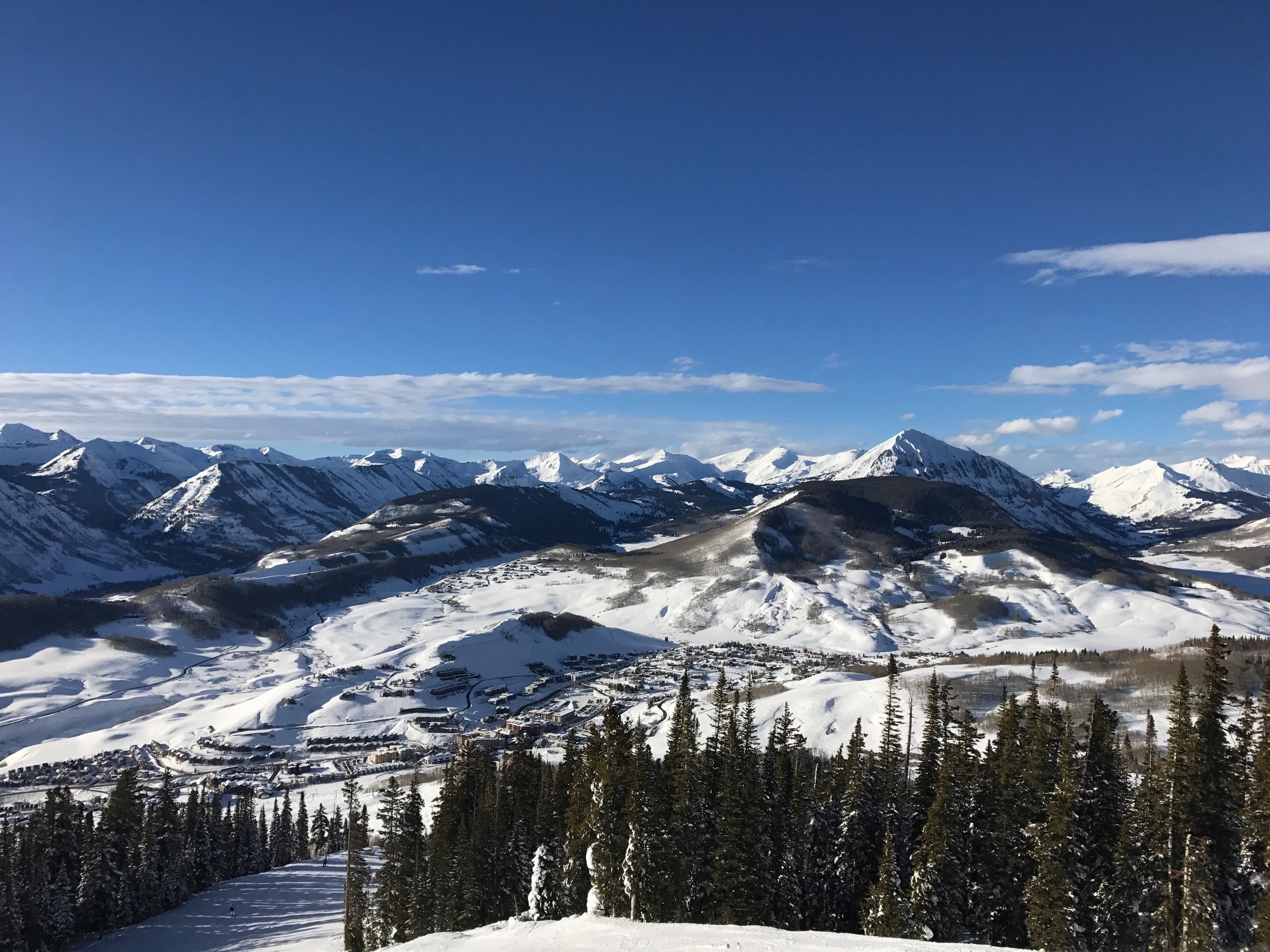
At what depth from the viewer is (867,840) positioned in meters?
38.0

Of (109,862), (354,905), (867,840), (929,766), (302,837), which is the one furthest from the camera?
(302,837)

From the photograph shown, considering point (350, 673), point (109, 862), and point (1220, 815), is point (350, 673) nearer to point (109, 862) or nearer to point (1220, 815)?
point (109, 862)

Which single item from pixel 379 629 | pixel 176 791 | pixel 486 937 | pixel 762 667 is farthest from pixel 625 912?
pixel 379 629

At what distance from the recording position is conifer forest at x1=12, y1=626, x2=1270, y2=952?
96.4ft

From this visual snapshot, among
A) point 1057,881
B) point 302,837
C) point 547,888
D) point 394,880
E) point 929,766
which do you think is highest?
point 929,766

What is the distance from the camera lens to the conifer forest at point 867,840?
1156 inches

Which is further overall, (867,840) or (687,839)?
(867,840)

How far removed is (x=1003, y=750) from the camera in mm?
39281

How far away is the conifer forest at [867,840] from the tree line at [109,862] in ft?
1.25

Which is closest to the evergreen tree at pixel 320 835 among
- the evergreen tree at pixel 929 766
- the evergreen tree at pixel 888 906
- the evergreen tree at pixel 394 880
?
the evergreen tree at pixel 394 880

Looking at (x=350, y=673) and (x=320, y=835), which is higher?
(x=350, y=673)

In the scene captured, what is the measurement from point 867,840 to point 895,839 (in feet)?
4.32

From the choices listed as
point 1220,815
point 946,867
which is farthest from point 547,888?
point 1220,815

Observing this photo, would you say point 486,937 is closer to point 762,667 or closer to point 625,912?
point 625,912
